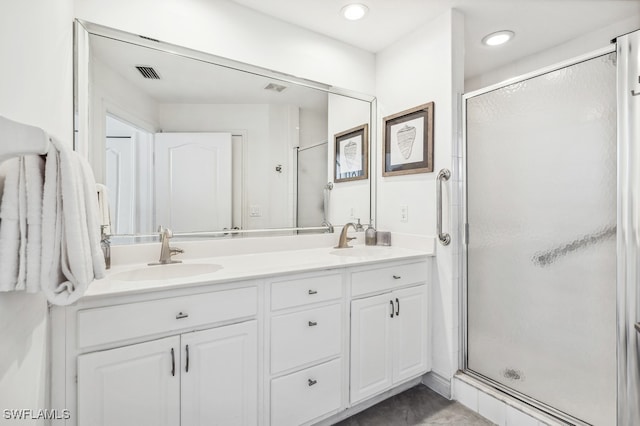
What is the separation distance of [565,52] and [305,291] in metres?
2.53

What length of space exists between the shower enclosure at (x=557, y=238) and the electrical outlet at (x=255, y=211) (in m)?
1.29

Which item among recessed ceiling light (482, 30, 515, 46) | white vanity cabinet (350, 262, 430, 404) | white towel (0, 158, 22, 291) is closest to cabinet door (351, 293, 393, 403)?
white vanity cabinet (350, 262, 430, 404)

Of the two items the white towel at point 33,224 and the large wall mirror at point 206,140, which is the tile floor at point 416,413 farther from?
the white towel at point 33,224

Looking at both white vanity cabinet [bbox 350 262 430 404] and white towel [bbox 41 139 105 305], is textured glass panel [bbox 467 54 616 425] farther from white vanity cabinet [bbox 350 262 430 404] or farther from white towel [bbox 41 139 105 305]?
white towel [bbox 41 139 105 305]

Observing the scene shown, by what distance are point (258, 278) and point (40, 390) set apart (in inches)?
29.4

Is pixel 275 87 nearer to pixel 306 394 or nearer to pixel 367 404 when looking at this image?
pixel 306 394

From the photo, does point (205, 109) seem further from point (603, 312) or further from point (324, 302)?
point (603, 312)

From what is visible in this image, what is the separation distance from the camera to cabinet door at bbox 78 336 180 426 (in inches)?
40.6

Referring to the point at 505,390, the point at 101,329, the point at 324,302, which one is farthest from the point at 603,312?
the point at 101,329

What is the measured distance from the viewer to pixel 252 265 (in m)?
1.58

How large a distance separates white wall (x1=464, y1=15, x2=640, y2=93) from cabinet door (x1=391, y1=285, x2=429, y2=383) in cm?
168

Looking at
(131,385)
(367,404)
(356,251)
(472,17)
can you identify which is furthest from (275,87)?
(367,404)

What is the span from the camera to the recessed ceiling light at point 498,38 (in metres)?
2.13

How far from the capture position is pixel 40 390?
3.06 ft
